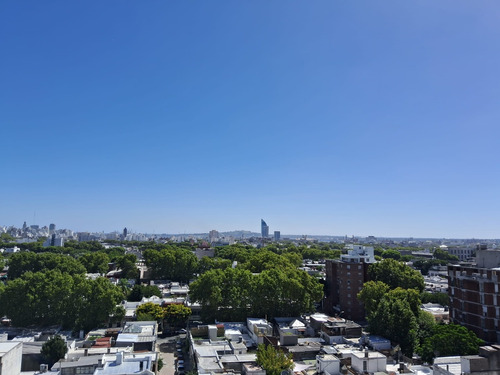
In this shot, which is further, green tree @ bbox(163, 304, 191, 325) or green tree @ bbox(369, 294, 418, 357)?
green tree @ bbox(163, 304, 191, 325)

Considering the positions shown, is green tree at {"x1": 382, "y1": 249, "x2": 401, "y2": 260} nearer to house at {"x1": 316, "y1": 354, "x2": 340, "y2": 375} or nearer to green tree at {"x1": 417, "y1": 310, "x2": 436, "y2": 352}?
green tree at {"x1": 417, "y1": 310, "x2": 436, "y2": 352}

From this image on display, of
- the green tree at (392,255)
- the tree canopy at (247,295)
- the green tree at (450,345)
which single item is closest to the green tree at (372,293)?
the tree canopy at (247,295)

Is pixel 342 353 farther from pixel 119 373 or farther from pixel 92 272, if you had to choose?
pixel 92 272

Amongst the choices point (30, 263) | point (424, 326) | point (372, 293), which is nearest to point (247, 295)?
point (372, 293)

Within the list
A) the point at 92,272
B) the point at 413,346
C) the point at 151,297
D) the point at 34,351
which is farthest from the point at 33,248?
the point at 413,346

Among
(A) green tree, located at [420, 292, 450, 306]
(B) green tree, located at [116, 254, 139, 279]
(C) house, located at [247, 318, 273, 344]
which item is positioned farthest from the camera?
(B) green tree, located at [116, 254, 139, 279]

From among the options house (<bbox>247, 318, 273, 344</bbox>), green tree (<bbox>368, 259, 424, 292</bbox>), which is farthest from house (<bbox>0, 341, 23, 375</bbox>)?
green tree (<bbox>368, 259, 424, 292</bbox>)

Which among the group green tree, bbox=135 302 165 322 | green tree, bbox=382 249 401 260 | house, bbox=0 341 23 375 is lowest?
green tree, bbox=135 302 165 322
